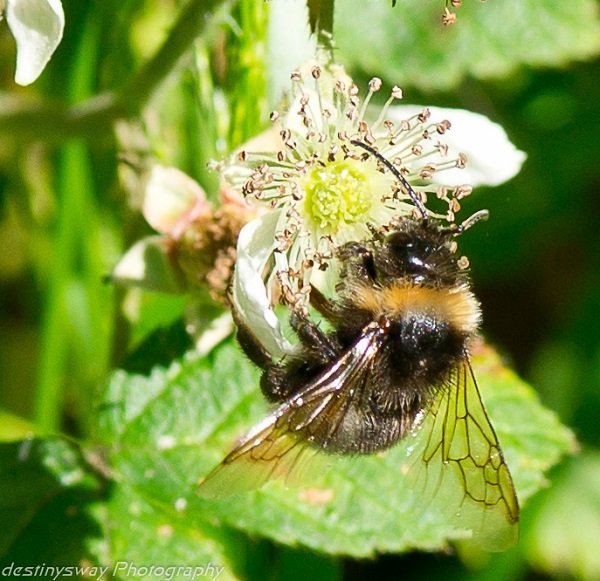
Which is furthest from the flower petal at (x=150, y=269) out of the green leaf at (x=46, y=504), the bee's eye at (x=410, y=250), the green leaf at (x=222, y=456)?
the bee's eye at (x=410, y=250)

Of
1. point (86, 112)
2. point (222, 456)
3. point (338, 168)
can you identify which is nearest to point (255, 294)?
point (338, 168)

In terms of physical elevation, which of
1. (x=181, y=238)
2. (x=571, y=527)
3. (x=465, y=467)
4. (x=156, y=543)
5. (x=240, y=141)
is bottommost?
(x=571, y=527)

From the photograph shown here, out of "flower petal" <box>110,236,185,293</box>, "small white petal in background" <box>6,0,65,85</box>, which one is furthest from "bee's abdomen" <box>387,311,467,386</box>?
"small white petal in background" <box>6,0,65,85</box>

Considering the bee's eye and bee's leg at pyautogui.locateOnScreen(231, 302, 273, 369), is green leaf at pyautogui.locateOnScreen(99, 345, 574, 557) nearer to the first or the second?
bee's leg at pyautogui.locateOnScreen(231, 302, 273, 369)

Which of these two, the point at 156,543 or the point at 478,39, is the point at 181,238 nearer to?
the point at 156,543

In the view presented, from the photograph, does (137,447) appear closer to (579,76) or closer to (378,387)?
(378,387)

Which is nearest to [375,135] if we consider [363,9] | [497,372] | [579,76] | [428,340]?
[428,340]

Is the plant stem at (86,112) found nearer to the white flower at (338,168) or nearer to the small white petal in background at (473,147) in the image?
the white flower at (338,168)
